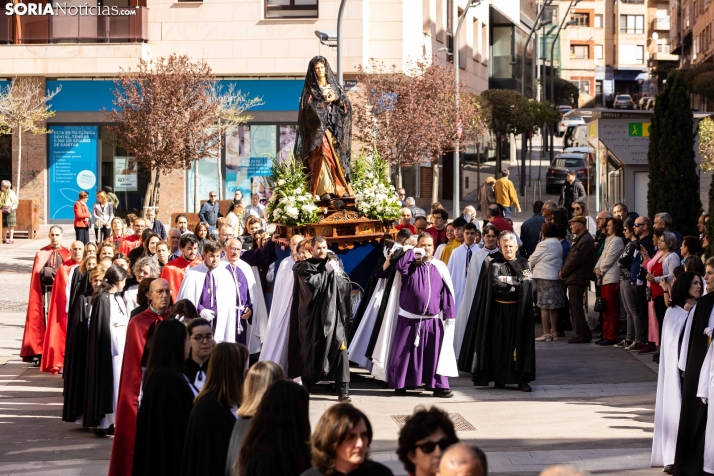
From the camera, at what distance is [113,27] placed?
115ft

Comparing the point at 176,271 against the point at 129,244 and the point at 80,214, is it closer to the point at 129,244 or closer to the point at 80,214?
the point at 129,244

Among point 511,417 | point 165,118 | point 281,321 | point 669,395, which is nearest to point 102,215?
point 165,118

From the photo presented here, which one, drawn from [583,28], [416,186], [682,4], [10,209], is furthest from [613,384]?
Answer: [583,28]

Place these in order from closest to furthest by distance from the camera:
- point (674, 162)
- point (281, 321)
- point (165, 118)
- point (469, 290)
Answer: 1. point (281, 321)
2. point (469, 290)
3. point (674, 162)
4. point (165, 118)

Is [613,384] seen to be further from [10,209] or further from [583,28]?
[583,28]

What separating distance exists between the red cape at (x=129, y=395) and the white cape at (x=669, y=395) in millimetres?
3857

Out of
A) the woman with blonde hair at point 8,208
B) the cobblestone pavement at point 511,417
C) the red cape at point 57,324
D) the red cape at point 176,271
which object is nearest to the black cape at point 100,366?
the cobblestone pavement at point 511,417

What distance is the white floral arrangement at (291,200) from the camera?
13.9m

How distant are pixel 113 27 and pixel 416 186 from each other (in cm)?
1170

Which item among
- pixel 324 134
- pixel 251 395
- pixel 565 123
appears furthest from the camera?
pixel 565 123

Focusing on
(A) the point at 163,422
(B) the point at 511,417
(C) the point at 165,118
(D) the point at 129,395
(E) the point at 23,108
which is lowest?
(B) the point at 511,417

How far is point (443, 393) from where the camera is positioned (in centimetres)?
1327

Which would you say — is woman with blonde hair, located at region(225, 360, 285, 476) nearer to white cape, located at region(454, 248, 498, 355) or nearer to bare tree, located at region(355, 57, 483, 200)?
white cape, located at region(454, 248, 498, 355)

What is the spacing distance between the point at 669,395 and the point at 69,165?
2857 cm
